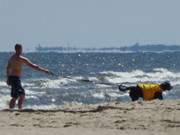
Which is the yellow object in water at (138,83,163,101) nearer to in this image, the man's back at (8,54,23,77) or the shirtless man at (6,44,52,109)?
the shirtless man at (6,44,52,109)

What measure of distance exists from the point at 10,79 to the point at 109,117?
2.30m

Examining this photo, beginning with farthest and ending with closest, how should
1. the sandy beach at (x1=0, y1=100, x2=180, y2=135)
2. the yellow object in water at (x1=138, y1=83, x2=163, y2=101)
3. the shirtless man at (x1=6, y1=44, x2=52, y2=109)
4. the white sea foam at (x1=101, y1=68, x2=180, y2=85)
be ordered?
the white sea foam at (x1=101, y1=68, x2=180, y2=85) → the yellow object in water at (x1=138, y1=83, x2=163, y2=101) → the shirtless man at (x1=6, y1=44, x2=52, y2=109) → the sandy beach at (x1=0, y1=100, x2=180, y2=135)

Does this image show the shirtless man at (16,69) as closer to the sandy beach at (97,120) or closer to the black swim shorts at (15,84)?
the black swim shorts at (15,84)

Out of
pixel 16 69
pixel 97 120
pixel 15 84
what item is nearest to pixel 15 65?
pixel 16 69

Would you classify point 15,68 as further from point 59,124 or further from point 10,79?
point 59,124

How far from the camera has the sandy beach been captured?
11.6m

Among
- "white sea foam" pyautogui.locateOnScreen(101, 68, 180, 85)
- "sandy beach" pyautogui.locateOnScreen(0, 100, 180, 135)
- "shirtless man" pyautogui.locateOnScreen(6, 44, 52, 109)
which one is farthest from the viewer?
"white sea foam" pyautogui.locateOnScreen(101, 68, 180, 85)

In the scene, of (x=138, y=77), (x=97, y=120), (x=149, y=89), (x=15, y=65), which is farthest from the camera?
(x=138, y=77)

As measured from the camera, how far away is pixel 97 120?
1252 centimetres

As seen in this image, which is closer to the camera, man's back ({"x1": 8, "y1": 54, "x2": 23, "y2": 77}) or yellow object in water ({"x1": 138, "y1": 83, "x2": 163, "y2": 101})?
man's back ({"x1": 8, "y1": 54, "x2": 23, "y2": 77})

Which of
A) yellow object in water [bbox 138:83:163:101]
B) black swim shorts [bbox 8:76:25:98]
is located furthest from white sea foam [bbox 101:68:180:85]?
black swim shorts [bbox 8:76:25:98]

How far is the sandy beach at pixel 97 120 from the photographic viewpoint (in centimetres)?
1160

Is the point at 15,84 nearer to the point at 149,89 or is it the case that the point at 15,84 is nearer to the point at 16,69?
the point at 16,69

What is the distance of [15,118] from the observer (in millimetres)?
12758
